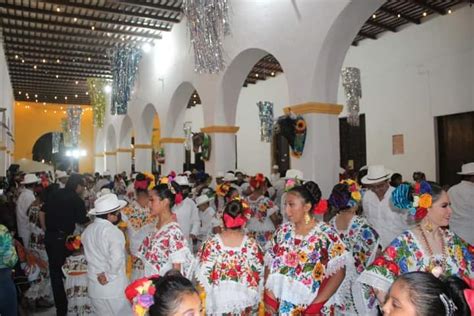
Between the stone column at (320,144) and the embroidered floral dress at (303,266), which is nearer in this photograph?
the embroidered floral dress at (303,266)

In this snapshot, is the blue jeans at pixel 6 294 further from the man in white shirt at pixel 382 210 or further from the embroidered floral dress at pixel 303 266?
the man in white shirt at pixel 382 210

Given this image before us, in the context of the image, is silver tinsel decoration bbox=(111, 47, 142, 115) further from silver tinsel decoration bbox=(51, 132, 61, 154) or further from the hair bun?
silver tinsel decoration bbox=(51, 132, 61, 154)

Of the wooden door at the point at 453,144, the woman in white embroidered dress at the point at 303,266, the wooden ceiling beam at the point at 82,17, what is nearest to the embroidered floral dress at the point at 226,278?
the woman in white embroidered dress at the point at 303,266

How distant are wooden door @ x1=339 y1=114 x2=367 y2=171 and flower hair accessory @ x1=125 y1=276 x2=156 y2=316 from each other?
10962mm

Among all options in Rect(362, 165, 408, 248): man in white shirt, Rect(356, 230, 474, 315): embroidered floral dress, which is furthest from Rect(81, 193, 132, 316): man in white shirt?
Rect(362, 165, 408, 248): man in white shirt

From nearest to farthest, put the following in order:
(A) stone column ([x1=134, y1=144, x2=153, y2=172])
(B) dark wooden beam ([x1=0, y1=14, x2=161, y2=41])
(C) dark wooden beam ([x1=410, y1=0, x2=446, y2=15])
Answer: (C) dark wooden beam ([x1=410, y1=0, x2=446, y2=15]) < (B) dark wooden beam ([x1=0, y1=14, x2=161, y2=41]) < (A) stone column ([x1=134, y1=144, x2=153, y2=172])

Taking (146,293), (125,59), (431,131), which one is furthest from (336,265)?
(125,59)

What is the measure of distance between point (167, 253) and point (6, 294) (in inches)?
51.0

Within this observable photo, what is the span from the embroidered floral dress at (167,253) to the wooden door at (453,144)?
827cm

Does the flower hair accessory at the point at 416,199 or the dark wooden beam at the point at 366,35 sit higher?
the dark wooden beam at the point at 366,35

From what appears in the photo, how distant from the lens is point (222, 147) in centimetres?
938

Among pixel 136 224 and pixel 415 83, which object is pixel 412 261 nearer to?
pixel 136 224

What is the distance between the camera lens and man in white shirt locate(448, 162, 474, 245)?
5.14m

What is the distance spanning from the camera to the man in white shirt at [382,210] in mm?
4234
